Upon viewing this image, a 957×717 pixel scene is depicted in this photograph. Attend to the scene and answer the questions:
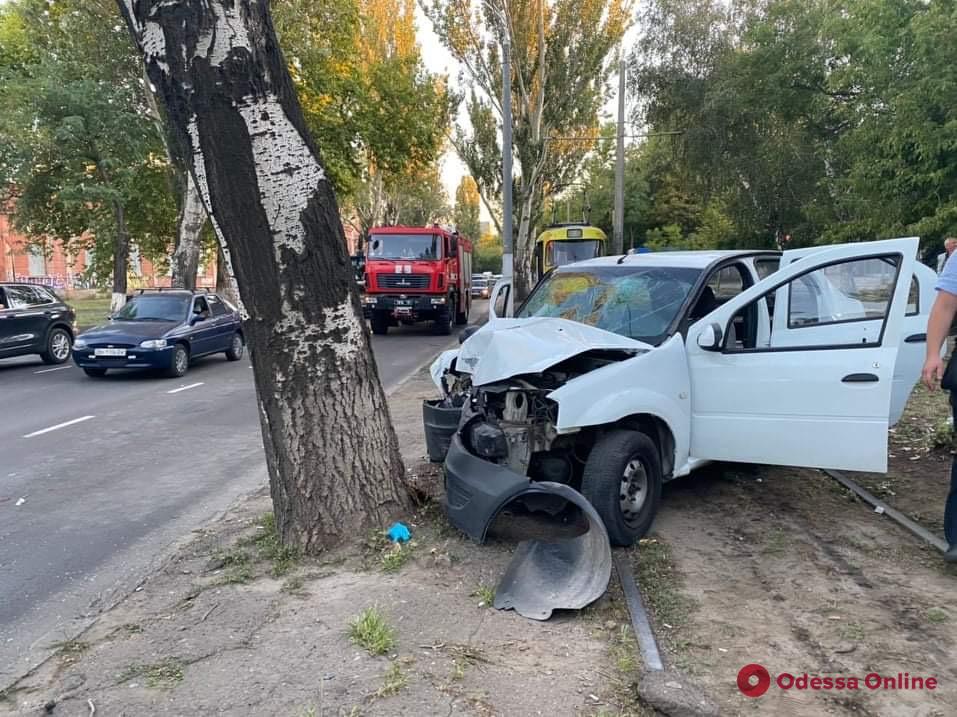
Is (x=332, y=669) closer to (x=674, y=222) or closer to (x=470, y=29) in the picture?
(x=470, y=29)

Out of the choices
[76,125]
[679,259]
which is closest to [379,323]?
[76,125]

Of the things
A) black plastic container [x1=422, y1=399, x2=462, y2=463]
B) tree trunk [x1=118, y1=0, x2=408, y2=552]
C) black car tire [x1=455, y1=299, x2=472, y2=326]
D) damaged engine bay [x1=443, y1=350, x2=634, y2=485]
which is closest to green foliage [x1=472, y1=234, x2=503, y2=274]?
black car tire [x1=455, y1=299, x2=472, y2=326]

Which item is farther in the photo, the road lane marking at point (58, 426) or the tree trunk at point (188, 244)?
the tree trunk at point (188, 244)

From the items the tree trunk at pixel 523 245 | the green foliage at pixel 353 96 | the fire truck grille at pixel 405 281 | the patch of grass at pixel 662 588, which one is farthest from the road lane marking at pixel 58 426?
the tree trunk at pixel 523 245

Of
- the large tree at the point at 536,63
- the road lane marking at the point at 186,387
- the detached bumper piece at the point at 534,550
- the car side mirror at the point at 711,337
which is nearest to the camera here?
the detached bumper piece at the point at 534,550

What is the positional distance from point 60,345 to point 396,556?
1411cm

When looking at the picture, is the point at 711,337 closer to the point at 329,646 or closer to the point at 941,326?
the point at 941,326

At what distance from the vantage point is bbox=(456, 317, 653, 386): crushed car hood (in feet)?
15.6

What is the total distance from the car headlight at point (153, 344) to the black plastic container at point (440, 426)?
8.86 m

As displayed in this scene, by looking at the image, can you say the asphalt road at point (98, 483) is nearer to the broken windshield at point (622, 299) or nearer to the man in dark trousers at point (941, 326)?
the broken windshield at point (622, 299)

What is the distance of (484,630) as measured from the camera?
143 inches

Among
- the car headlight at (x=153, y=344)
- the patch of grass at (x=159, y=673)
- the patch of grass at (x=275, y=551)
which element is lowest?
the patch of grass at (x=159, y=673)

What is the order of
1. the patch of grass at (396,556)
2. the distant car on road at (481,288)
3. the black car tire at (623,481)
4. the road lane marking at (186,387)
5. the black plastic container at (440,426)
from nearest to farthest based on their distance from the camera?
the patch of grass at (396,556) → the black car tire at (623,481) → the black plastic container at (440,426) → the road lane marking at (186,387) → the distant car on road at (481,288)

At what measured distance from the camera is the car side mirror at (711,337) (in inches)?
199
